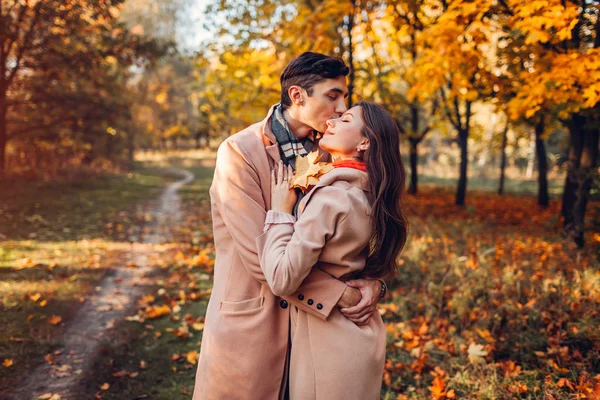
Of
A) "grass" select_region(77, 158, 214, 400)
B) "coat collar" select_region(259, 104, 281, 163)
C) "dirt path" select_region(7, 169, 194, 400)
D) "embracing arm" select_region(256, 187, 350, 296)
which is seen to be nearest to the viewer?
"embracing arm" select_region(256, 187, 350, 296)

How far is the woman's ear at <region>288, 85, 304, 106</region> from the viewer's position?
2084 mm

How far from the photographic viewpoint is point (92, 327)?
188 inches

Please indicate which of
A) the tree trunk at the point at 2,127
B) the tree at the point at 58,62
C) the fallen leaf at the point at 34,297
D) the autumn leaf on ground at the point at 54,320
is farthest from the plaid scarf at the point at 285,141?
the tree trunk at the point at 2,127

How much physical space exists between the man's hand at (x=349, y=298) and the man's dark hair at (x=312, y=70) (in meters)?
0.95

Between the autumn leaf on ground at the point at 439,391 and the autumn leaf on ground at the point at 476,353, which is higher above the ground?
the autumn leaf on ground at the point at 476,353

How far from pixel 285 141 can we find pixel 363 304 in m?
0.84

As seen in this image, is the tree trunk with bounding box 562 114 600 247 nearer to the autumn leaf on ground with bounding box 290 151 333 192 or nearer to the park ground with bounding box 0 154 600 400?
the park ground with bounding box 0 154 600 400

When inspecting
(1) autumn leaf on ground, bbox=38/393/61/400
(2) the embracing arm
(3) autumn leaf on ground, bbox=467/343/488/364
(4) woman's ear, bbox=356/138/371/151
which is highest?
(4) woman's ear, bbox=356/138/371/151

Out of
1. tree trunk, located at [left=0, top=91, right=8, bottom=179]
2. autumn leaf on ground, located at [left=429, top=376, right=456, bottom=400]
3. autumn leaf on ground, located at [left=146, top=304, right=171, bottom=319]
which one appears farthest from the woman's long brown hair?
tree trunk, located at [left=0, top=91, right=8, bottom=179]

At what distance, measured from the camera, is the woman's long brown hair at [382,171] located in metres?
1.77

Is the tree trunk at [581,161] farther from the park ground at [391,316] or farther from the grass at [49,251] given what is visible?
the grass at [49,251]

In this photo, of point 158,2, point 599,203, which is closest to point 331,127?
point 599,203

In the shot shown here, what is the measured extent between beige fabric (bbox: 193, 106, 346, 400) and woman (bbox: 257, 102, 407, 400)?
101 mm

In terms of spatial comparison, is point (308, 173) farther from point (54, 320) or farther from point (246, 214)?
point (54, 320)
